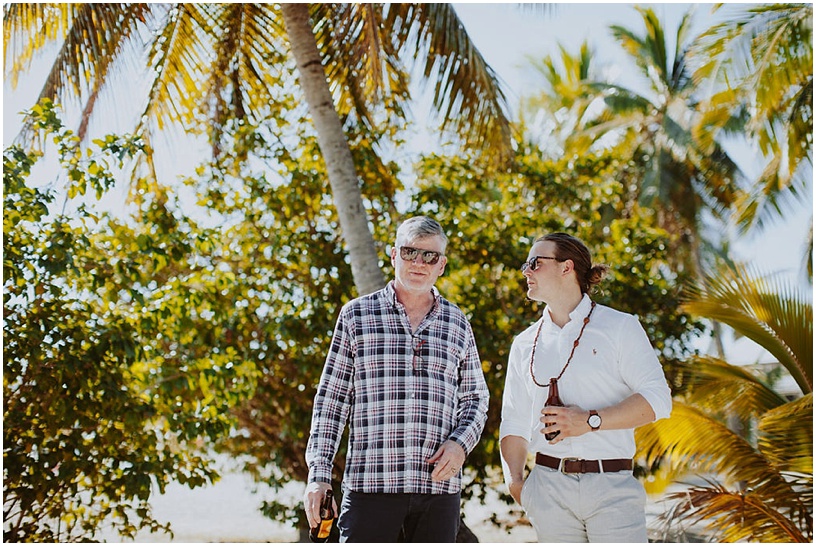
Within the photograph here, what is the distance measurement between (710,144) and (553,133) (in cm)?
510

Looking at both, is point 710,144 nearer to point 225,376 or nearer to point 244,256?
point 244,256

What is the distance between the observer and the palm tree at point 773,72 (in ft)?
33.7

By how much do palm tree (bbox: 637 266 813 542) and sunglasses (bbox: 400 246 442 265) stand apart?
2904mm

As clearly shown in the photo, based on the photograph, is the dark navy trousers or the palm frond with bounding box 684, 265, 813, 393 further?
the palm frond with bounding box 684, 265, 813, 393

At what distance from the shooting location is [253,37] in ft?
27.8

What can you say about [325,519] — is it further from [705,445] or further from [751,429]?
[751,429]

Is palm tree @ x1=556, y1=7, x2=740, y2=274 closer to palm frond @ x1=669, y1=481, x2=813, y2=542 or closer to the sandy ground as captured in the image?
the sandy ground

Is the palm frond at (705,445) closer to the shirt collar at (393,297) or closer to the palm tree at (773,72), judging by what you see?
the shirt collar at (393,297)

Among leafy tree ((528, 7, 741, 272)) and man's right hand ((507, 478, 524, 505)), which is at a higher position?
leafy tree ((528, 7, 741, 272))

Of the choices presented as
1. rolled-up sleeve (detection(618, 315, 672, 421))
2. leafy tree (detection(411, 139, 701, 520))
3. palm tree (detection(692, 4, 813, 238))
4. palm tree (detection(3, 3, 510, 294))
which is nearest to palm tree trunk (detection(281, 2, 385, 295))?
palm tree (detection(3, 3, 510, 294))

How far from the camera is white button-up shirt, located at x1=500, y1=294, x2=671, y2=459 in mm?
3010

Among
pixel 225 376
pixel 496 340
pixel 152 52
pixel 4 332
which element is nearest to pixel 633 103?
pixel 496 340

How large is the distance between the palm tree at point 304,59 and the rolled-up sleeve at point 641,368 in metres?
3.68

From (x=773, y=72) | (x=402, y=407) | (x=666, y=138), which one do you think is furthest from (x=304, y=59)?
(x=666, y=138)
